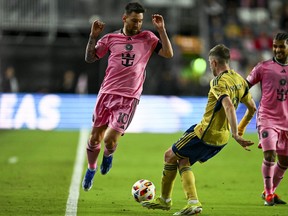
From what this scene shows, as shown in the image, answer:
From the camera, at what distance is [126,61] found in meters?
10.9

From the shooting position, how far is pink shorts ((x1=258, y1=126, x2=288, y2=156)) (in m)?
10.7

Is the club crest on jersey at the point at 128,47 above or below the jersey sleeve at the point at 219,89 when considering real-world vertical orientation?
above

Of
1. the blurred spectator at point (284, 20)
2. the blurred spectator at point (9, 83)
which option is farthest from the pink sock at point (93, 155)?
the blurred spectator at point (284, 20)

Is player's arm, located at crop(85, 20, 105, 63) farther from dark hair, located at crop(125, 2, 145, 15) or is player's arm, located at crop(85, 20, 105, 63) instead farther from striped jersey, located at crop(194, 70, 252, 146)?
striped jersey, located at crop(194, 70, 252, 146)

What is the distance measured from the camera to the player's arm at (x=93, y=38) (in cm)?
1059

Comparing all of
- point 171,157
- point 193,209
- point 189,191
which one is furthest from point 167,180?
point 193,209

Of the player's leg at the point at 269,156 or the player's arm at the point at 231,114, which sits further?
the player's leg at the point at 269,156

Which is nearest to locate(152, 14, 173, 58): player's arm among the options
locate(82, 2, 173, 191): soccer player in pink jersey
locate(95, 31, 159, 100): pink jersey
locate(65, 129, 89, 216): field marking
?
locate(82, 2, 173, 191): soccer player in pink jersey

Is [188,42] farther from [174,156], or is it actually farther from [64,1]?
[174,156]

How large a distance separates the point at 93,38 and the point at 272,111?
8.28 ft

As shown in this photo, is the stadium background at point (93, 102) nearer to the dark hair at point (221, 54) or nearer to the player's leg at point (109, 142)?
the player's leg at point (109, 142)

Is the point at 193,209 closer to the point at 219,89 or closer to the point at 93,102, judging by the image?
the point at 219,89

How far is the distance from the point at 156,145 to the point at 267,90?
403 inches

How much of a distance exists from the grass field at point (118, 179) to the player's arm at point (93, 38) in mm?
1923
